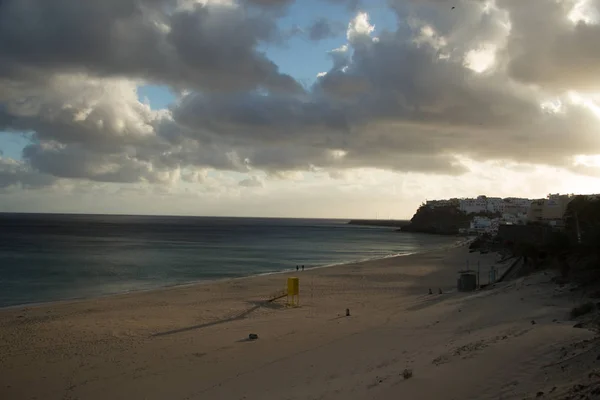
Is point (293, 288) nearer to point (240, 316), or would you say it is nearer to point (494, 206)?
point (240, 316)

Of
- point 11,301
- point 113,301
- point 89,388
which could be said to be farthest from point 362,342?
point 11,301

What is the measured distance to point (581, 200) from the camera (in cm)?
4809

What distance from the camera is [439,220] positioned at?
171 meters

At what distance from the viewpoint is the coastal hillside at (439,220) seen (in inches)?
6355

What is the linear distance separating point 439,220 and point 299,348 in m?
163

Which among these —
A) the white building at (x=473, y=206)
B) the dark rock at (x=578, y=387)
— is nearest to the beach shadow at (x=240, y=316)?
the dark rock at (x=578, y=387)

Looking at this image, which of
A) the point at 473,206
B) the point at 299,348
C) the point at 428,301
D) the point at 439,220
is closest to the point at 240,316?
the point at 299,348

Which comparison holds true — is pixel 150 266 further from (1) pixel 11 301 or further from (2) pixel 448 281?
(2) pixel 448 281

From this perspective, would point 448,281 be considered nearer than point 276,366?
No

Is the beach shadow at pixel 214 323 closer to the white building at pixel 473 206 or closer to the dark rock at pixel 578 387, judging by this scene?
Result: the dark rock at pixel 578 387

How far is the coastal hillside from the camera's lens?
161 m

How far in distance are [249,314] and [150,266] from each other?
93.6 ft

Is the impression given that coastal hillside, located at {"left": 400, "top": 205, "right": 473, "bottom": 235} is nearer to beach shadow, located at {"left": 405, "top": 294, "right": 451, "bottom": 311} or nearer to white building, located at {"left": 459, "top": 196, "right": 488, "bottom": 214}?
white building, located at {"left": 459, "top": 196, "right": 488, "bottom": 214}

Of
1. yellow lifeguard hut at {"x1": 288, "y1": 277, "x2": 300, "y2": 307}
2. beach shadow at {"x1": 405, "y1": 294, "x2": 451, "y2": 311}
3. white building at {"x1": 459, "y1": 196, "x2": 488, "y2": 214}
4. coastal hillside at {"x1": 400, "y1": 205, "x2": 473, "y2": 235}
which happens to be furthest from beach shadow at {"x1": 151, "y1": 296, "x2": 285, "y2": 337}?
white building at {"x1": 459, "y1": 196, "x2": 488, "y2": 214}
